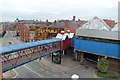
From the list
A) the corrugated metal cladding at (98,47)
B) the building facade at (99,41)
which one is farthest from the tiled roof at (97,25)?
the corrugated metal cladding at (98,47)

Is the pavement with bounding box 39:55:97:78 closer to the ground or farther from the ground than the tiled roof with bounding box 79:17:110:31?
closer to the ground

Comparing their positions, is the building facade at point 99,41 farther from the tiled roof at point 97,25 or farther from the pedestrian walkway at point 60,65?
the pedestrian walkway at point 60,65

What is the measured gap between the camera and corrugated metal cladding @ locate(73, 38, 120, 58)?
795 inches

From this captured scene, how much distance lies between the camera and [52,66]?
23.6m

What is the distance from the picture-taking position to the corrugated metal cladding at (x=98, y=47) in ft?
66.3

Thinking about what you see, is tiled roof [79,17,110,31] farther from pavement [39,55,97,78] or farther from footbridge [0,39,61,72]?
pavement [39,55,97,78]

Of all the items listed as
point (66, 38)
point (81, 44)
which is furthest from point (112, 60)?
point (66, 38)

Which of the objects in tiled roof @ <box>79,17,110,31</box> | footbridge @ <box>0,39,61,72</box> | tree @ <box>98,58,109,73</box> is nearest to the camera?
footbridge @ <box>0,39,61,72</box>

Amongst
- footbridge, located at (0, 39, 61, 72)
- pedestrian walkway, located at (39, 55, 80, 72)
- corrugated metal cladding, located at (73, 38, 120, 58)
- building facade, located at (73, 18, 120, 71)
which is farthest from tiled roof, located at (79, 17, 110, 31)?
pedestrian walkway, located at (39, 55, 80, 72)

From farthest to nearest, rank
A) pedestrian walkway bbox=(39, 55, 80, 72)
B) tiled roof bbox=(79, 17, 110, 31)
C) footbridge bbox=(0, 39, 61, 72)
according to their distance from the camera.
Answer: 1. tiled roof bbox=(79, 17, 110, 31)
2. pedestrian walkway bbox=(39, 55, 80, 72)
3. footbridge bbox=(0, 39, 61, 72)

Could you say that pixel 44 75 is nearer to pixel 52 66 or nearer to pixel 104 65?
pixel 52 66

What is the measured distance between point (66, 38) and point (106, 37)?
9292mm

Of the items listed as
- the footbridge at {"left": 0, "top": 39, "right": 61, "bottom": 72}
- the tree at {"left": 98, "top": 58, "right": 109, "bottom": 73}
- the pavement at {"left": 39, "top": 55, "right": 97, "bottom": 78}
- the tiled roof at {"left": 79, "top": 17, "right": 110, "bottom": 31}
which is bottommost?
the pavement at {"left": 39, "top": 55, "right": 97, "bottom": 78}

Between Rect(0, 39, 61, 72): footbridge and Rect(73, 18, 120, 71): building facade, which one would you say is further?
Rect(73, 18, 120, 71): building facade
